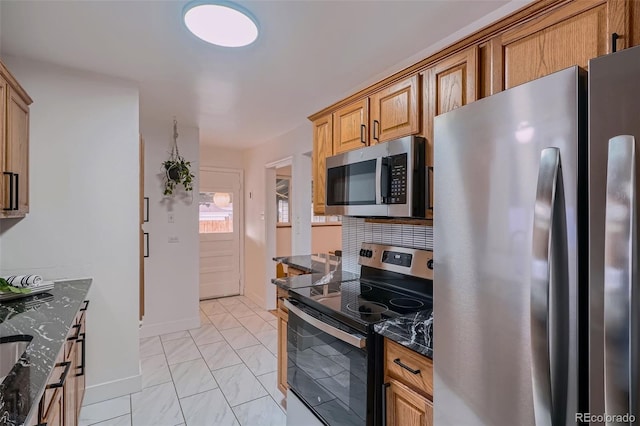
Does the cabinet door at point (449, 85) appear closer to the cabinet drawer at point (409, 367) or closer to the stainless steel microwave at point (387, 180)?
the stainless steel microwave at point (387, 180)

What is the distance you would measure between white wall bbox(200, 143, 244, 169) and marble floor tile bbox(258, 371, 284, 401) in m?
3.30

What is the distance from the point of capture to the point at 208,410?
2.32 m

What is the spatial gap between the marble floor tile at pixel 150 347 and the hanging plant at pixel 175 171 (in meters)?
1.64

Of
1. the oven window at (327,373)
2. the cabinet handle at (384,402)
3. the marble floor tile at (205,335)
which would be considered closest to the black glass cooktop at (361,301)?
the oven window at (327,373)

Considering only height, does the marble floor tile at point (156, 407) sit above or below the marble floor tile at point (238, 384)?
below

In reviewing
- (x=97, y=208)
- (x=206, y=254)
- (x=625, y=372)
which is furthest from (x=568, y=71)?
(x=206, y=254)

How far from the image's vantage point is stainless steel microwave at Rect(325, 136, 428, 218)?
1.61 m

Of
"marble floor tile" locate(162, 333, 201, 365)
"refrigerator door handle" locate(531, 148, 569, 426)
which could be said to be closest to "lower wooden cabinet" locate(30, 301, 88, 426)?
"marble floor tile" locate(162, 333, 201, 365)

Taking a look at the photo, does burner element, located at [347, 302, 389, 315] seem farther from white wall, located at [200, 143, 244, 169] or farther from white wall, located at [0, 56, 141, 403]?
white wall, located at [200, 143, 244, 169]

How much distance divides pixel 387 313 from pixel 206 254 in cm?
409

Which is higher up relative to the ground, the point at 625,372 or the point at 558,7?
the point at 558,7

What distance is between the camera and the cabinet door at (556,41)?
3.30 ft

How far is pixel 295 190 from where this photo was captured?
13.0 ft

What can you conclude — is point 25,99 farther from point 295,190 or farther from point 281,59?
point 295,190
